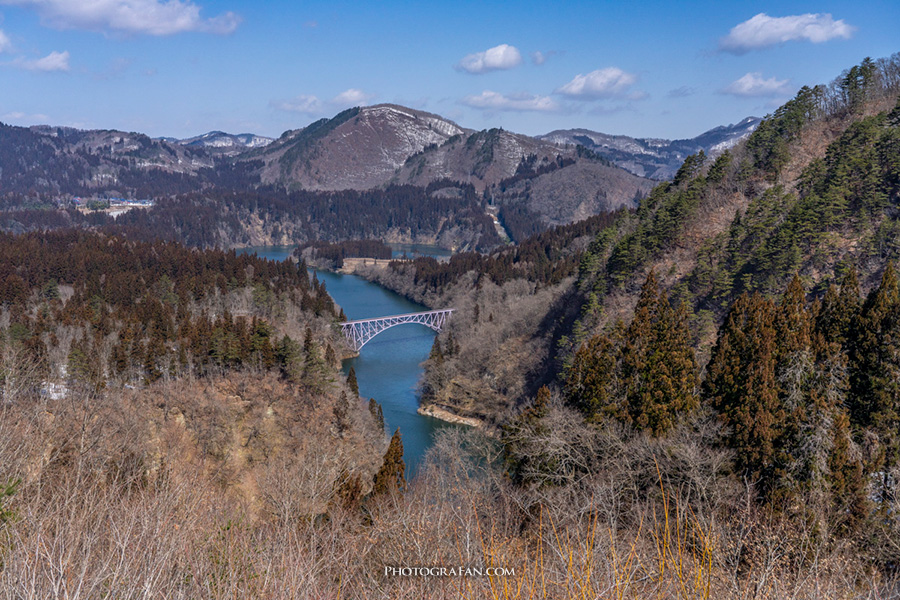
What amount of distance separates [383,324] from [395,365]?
345 inches

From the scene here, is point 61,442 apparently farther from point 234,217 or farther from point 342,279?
point 234,217

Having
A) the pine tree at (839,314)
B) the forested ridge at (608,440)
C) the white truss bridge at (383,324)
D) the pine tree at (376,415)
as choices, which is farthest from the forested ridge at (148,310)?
the pine tree at (839,314)

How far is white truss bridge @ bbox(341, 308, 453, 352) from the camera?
55737 millimetres

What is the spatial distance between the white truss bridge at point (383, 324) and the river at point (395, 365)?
123 cm

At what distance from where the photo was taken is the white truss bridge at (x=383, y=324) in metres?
55.7

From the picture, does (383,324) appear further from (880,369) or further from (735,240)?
(880,369)

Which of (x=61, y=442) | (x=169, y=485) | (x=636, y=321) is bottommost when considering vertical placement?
(x=61, y=442)

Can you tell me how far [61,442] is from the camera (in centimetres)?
1377

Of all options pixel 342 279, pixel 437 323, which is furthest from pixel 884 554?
pixel 342 279

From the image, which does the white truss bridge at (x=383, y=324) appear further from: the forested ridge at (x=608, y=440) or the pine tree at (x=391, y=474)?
the pine tree at (x=391, y=474)

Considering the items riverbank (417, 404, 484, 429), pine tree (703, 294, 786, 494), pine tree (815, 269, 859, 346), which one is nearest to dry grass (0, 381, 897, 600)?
pine tree (703, 294, 786, 494)

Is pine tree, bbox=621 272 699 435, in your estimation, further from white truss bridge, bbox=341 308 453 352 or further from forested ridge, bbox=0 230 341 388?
white truss bridge, bbox=341 308 453 352

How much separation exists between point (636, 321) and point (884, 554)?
1029 centimetres

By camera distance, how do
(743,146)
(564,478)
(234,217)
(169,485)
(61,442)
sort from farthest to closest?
(234,217), (743,146), (564,478), (61,442), (169,485)
